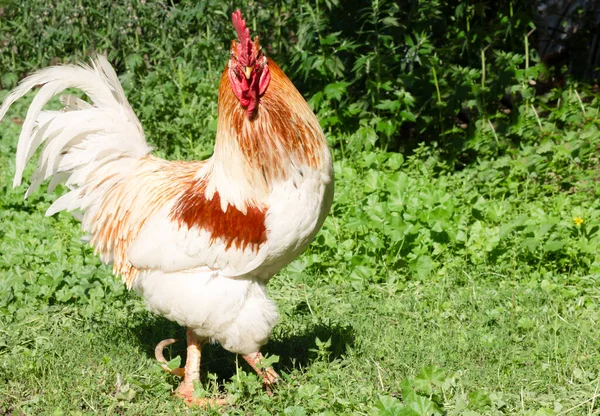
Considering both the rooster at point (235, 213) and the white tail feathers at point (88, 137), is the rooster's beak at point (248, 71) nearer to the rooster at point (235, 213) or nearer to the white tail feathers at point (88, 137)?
the rooster at point (235, 213)

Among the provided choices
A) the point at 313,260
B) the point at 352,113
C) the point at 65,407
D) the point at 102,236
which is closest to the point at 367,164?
the point at 352,113

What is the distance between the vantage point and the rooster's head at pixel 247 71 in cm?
369

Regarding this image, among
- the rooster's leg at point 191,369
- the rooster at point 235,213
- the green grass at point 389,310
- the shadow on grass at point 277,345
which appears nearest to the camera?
the rooster at point 235,213

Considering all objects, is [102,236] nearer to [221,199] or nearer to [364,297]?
[221,199]

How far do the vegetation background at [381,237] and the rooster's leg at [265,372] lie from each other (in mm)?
91

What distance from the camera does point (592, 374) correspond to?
13.3ft

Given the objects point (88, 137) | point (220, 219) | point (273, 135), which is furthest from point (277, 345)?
point (88, 137)

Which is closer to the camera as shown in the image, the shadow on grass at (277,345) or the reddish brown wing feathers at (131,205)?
the reddish brown wing feathers at (131,205)

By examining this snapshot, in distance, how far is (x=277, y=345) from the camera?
4805 millimetres

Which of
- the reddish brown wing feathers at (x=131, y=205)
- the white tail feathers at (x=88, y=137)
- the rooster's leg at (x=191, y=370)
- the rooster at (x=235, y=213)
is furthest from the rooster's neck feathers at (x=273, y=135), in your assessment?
the rooster's leg at (x=191, y=370)

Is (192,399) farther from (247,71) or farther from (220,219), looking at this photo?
(247,71)

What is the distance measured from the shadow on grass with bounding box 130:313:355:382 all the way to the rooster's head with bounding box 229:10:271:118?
157 centimetres

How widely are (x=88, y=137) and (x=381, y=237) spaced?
2305 millimetres

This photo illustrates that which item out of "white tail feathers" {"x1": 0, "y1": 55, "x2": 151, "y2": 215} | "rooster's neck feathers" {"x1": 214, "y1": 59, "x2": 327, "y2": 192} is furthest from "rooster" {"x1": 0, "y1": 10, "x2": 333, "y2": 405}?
"white tail feathers" {"x1": 0, "y1": 55, "x2": 151, "y2": 215}
